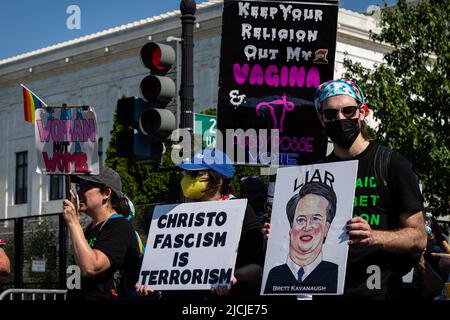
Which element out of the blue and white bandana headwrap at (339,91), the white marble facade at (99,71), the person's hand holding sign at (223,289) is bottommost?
the person's hand holding sign at (223,289)

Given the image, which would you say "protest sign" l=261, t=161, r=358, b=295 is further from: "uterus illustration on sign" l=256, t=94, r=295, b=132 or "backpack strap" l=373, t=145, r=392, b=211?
"uterus illustration on sign" l=256, t=94, r=295, b=132

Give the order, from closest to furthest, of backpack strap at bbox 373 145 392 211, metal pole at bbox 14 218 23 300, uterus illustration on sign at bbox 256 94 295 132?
backpack strap at bbox 373 145 392 211, uterus illustration on sign at bbox 256 94 295 132, metal pole at bbox 14 218 23 300

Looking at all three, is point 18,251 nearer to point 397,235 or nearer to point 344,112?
point 344,112

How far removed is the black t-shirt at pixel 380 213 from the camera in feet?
16.2

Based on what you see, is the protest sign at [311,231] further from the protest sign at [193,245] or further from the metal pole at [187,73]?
the metal pole at [187,73]

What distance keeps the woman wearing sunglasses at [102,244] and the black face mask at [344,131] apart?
1.60 meters

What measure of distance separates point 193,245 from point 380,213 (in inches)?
43.3

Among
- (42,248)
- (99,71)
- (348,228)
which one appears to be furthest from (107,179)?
(99,71)

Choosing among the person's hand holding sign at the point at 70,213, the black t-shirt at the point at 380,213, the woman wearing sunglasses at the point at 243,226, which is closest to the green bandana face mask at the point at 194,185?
the woman wearing sunglasses at the point at 243,226

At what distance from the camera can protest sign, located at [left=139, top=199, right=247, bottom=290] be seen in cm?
555

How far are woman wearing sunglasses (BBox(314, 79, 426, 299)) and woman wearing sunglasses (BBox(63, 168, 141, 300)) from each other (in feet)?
4.97

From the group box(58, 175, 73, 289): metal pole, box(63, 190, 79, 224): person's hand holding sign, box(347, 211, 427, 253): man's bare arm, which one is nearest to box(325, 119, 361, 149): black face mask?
box(347, 211, 427, 253): man's bare arm

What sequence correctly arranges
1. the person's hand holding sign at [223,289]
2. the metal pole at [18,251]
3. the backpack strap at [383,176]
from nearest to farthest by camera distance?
the backpack strap at [383,176]
the person's hand holding sign at [223,289]
the metal pole at [18,251]

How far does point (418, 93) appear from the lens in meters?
25.5
